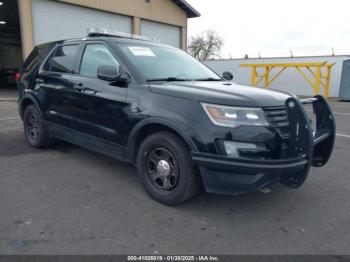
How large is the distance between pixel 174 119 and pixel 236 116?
0.61 m

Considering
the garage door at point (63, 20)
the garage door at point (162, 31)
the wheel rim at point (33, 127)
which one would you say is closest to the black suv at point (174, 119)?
the wheel rim at point (33, 127)

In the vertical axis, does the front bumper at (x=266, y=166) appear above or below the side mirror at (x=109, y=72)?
below

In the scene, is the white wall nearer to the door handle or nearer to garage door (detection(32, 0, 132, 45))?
garage door (detection(32, 0, 132, 45))

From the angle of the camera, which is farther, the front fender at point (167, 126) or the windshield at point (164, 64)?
the windshield at point (164, 64)

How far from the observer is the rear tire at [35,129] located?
197 inches

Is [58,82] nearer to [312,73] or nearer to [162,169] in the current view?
[162,169]

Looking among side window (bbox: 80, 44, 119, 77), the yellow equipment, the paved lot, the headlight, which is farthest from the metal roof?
the headlight

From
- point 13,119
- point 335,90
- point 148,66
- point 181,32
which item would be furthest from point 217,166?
point 335,90

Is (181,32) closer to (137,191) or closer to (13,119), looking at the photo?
(13,119)

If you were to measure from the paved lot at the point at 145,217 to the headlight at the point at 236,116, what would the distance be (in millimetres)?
1005

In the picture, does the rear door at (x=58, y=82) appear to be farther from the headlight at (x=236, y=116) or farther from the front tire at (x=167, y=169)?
the headlight at (x=236, y=116)

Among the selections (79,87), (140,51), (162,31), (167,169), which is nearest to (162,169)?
(167,169)

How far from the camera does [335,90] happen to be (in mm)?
19391

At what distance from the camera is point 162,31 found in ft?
59.6
